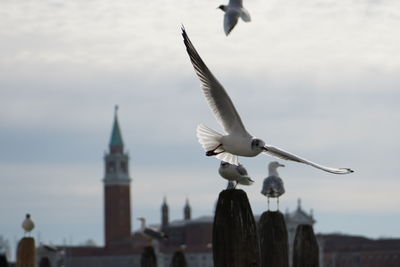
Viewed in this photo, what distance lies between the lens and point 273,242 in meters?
10.3

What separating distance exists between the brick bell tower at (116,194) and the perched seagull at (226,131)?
100000mm

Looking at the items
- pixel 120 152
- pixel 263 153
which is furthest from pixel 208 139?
pixel 120 152

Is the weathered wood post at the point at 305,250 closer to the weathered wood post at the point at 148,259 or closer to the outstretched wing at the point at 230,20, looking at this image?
the outstretched wing at the point at 230,20

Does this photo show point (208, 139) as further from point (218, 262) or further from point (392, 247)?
point (392, 247)

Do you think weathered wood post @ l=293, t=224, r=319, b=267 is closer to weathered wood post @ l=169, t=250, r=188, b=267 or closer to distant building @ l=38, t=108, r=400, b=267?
weathered wood post @ l=169, t=250, r=188, b=267

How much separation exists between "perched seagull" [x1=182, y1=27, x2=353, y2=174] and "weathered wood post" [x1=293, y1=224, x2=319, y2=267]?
3.20m

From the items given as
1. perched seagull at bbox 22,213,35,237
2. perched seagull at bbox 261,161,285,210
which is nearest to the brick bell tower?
perched seagull at bbox 22,213,35,237

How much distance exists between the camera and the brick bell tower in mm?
109438

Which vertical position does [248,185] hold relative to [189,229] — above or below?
below

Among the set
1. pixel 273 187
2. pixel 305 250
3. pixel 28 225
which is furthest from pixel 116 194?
pixel 305 250

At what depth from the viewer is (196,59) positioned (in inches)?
320

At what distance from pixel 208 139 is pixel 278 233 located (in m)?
2.08

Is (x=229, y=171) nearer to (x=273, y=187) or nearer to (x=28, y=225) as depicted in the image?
(x=273, y=187)

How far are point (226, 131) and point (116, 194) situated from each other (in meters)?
103
